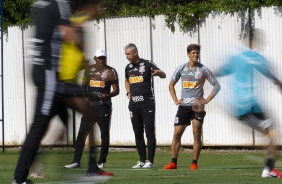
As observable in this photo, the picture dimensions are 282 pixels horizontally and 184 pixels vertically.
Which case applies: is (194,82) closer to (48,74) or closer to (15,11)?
(48,74)

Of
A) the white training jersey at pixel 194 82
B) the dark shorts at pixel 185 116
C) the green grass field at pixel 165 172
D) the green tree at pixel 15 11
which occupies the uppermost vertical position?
the green tree at pixel 15 11

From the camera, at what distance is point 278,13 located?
2277cm

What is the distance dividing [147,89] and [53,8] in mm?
8457

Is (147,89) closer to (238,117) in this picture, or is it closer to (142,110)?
(142,110)

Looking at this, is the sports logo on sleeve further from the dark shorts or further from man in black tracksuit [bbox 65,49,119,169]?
the dark shorts

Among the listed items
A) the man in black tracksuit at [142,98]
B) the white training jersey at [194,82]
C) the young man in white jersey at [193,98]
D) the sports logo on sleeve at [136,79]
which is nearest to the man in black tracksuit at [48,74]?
the young man in white jersey at [193,98]

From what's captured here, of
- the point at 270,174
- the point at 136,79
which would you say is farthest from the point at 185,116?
the point at 270,174

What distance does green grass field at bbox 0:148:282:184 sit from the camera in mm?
10105

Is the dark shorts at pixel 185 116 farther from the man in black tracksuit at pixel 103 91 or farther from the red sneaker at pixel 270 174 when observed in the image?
the red sneaker at pixel 270 174

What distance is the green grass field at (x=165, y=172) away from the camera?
1011cm

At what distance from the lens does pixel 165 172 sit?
50.7ft

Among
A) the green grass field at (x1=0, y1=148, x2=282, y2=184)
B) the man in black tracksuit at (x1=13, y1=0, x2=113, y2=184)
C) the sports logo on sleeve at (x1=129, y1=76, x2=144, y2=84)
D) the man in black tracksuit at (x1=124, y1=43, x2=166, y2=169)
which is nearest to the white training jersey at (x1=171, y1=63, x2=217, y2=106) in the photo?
the man in black tracksuit at (x1=124, y1=43, x2=166, y2=169)

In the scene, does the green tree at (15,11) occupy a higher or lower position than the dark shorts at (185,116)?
higher

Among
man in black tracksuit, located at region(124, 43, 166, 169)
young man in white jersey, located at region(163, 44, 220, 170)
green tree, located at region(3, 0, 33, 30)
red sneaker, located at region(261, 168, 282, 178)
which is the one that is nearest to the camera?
red sneaker, located at region(261, 168, 282, 178)
